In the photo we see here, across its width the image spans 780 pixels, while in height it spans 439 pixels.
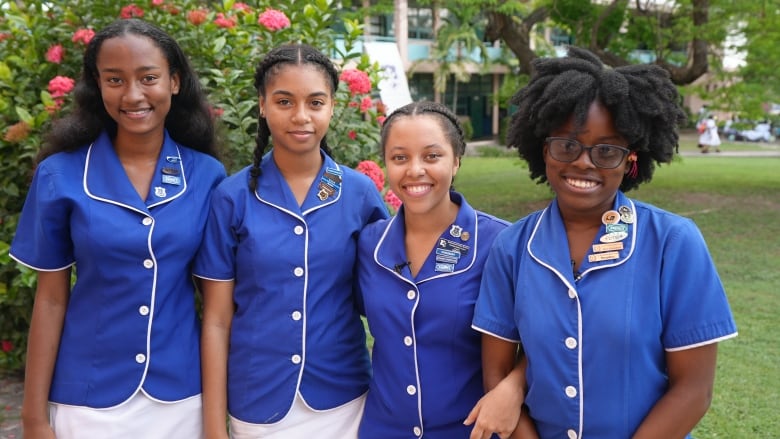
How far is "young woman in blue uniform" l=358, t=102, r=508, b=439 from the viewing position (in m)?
2.20

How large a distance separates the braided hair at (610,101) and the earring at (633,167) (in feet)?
0.06

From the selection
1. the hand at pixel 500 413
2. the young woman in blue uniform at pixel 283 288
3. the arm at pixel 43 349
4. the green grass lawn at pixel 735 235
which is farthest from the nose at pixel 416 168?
the green grass lawn at pixel 735 235

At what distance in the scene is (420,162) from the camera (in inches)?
89.4

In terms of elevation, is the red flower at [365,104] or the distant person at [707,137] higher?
the red flower at [365,104]

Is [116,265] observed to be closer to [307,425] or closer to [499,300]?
[307,425]

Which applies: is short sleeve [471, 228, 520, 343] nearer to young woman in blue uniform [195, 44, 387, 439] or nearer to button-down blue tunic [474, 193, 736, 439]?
button-down blue tunic [474, 193, 736, 439]

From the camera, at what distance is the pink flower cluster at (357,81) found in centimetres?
383

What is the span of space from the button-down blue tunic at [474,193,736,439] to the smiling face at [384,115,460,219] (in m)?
0.41

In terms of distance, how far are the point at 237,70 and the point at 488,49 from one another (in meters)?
30.1

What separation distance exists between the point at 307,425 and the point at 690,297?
1245mm

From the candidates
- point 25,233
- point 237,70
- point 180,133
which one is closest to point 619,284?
point 180,133

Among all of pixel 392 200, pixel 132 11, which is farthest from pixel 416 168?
pixel 132 11

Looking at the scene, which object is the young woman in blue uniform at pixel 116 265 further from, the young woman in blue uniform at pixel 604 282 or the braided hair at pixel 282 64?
the young woman in blue uniform at pixel 604 282

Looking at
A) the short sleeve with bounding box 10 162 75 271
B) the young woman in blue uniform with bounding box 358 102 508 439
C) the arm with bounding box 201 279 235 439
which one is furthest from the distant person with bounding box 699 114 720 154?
the short sleeve with bounding box 10 162 75 271
